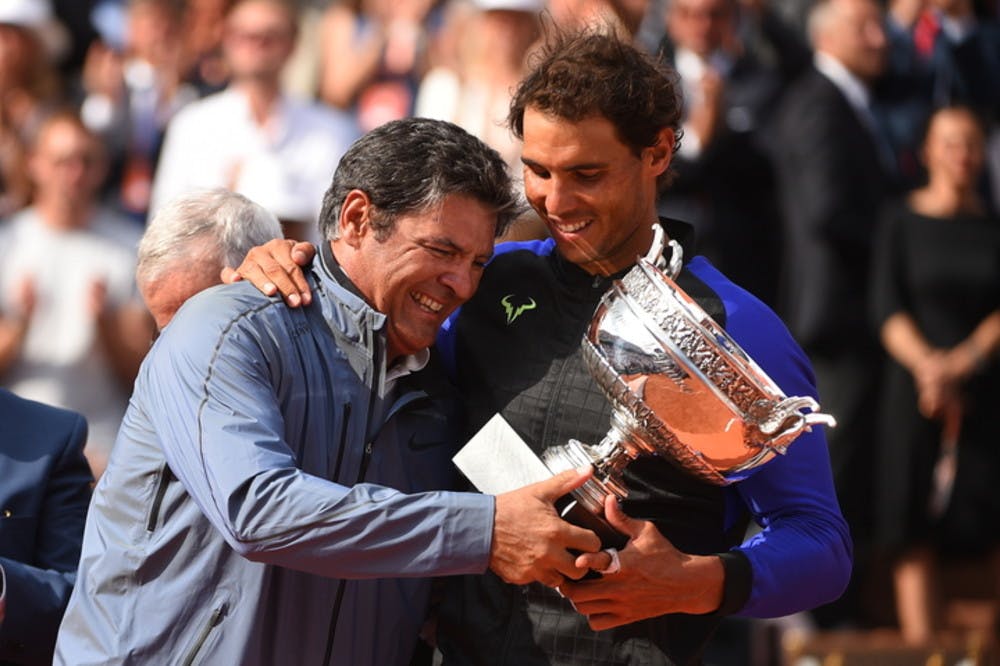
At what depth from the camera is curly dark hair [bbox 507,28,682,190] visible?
3105mm

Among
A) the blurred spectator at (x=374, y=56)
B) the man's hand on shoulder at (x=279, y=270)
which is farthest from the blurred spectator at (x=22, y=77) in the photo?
the man's hand on shoulder at (x=279, y=270)

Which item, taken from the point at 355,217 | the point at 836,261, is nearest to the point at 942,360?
the point at 836,261

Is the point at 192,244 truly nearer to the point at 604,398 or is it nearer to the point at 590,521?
the point at 604,398

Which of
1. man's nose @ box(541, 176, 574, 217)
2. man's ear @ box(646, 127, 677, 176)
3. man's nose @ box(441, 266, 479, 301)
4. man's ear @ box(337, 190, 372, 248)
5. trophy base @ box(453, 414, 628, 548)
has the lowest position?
trophy base @ box(453, 414, 628, 548)

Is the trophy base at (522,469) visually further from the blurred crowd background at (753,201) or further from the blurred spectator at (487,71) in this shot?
the blurred crowd background at (753,201)

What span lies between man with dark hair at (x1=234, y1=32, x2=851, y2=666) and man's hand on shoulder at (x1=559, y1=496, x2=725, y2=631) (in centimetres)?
7

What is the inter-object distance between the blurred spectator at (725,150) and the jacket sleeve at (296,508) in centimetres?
382

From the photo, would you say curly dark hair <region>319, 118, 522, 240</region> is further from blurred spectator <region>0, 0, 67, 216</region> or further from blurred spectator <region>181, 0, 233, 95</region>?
blurred spectator <region>181, 0, 233, 95</region>

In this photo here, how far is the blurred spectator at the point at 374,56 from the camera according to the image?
286 inches

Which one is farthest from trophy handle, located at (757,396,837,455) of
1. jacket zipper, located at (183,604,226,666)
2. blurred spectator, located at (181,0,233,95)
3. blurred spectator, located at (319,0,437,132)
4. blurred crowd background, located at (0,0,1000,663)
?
blurred spectator, located at (181,0,233,95)

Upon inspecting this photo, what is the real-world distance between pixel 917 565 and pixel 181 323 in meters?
4.40

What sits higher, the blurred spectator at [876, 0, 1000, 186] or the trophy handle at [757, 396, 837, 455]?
the blurred spectator at [876, 0, 1000, 186]

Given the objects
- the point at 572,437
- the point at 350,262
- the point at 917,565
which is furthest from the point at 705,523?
the point at 917,565

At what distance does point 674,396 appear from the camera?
285 centimetres
